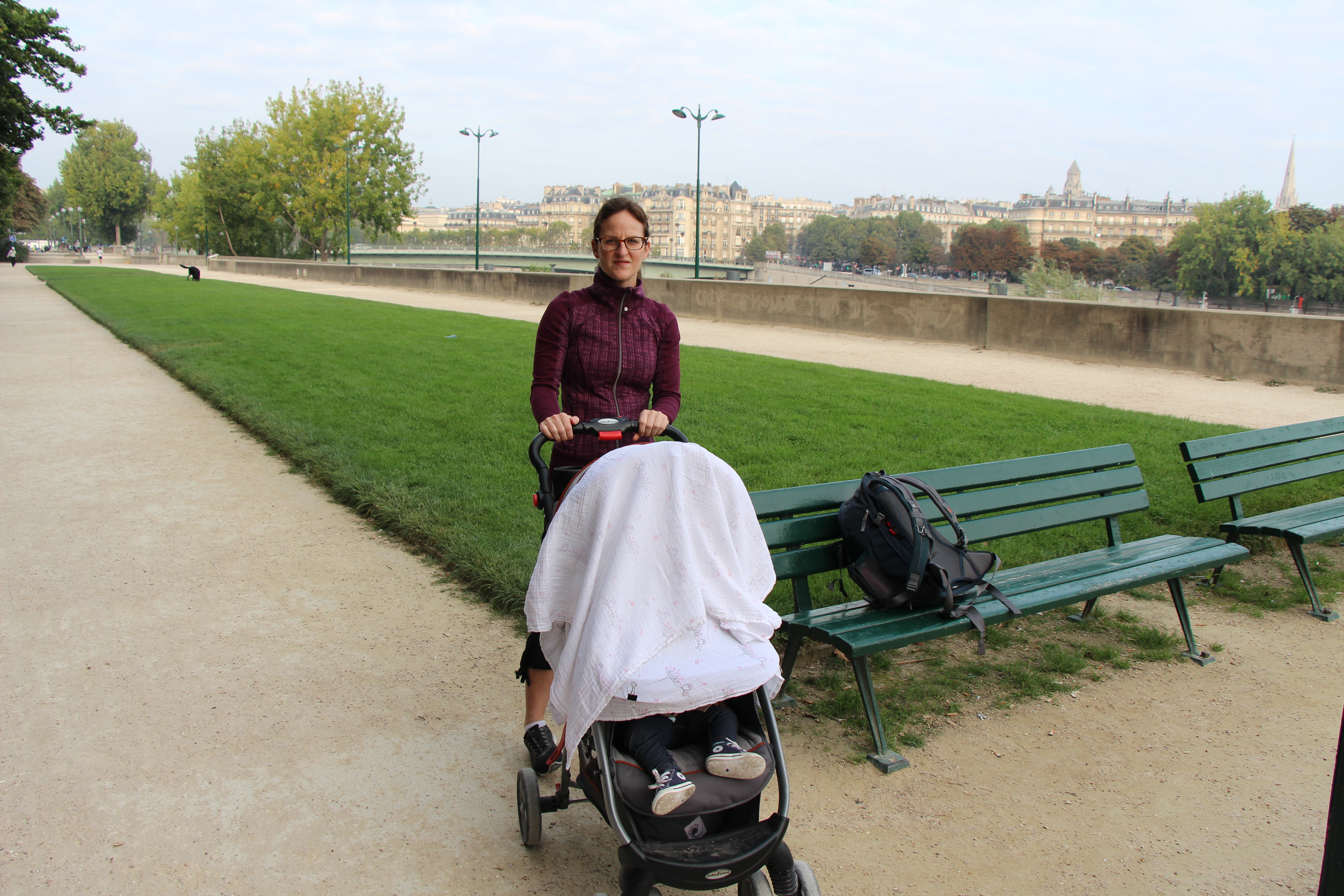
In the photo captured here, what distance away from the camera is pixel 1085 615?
463 cm

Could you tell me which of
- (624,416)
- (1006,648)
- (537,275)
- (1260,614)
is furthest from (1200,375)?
(537,275)

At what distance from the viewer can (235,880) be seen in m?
2.54

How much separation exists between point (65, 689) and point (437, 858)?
1930mm

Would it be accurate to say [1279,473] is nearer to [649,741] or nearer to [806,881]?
[806,881]

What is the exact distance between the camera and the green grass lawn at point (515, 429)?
553cm

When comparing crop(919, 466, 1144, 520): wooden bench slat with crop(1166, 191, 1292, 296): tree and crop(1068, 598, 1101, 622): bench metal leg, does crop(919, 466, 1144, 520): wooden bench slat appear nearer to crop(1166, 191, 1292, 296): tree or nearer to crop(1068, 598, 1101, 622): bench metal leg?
crop(1068, 598, 1101, 622): bench metal leg

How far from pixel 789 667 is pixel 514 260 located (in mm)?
86708

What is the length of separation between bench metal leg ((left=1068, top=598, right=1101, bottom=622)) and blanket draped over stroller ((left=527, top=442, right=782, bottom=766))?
109 inches

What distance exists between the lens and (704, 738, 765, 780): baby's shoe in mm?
2211

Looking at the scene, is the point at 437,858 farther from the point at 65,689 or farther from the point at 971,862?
the point at 65,689

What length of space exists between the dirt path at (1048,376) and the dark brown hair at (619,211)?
8026 millimetres

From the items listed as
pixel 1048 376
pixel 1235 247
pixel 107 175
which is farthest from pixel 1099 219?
pixel 1048 376

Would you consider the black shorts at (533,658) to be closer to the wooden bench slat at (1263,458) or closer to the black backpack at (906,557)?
the black backpack at (906,557)

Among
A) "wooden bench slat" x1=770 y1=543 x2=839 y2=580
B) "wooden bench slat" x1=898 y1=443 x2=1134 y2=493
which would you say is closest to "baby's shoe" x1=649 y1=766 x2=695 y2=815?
"wooden bench slat" x1=770 y1=543 x2=839 y2=580
